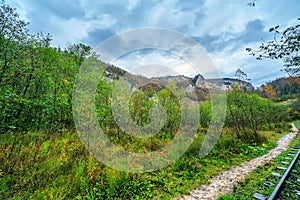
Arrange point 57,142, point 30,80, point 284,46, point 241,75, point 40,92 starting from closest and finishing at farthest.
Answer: point 284,46
point 57,142
point 30,80
point 40,92
point 241,75

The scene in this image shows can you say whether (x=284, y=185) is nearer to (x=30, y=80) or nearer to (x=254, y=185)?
(x=254, y=185)

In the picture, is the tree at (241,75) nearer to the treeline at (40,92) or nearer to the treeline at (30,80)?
the treeline at (40,92)

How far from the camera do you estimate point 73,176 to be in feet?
13.2

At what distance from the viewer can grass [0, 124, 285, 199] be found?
11.5 ft

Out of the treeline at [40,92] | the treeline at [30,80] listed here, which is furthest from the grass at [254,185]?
the treeline at [30,80]

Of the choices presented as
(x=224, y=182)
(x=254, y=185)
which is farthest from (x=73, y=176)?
(x=254, y=185)

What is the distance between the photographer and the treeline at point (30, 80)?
463cm

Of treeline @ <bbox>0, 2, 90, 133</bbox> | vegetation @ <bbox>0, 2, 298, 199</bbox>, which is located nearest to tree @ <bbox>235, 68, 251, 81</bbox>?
vegetation @ <bbox>0, 2, 298, 199</bbox>

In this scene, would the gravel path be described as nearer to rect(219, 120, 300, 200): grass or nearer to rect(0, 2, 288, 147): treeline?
rect(219, 120, 300, 200): grass

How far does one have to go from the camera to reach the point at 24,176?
371 centimetres

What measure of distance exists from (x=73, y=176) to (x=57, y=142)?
6.50 feet

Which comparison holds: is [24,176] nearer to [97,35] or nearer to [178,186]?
[178,186]

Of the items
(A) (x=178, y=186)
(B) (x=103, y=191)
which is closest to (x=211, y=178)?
(A) (x=178, y=186)

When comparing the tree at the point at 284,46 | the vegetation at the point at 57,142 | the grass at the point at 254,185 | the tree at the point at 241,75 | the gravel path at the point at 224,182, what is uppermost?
the tree at the point at 241,75
